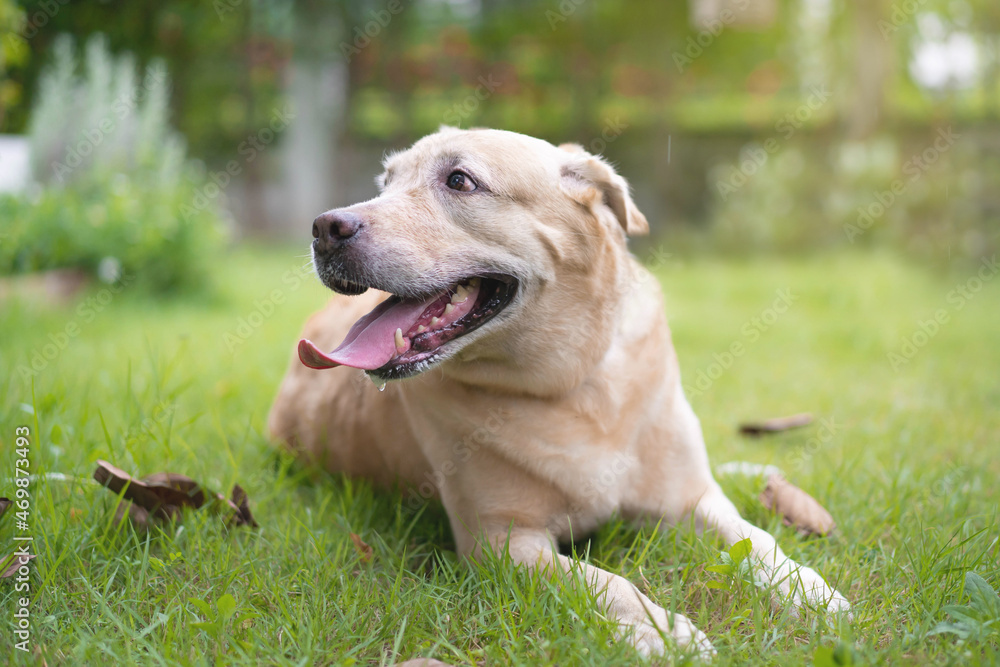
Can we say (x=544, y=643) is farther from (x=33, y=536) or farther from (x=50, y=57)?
(x=50, y=57)

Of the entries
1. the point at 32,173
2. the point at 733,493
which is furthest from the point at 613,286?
the point at 32,173

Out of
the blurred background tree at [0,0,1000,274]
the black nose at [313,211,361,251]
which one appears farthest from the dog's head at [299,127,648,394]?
the blurred background tree at [0,0,1000,274]

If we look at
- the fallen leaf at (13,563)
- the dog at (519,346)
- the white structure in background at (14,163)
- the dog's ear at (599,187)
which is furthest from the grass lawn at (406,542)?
the white structure in background at (14,163)

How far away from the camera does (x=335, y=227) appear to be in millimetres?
2115

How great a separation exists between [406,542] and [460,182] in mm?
1098

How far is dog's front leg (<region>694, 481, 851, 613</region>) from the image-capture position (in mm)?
1877

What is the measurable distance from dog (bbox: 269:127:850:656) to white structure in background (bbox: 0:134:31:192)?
170 inches

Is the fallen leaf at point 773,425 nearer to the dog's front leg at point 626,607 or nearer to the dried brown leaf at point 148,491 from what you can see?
the dog's front leg at point 626,607

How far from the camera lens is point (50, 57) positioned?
7.03 metres

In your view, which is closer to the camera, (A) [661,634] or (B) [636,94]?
(A) [661,634]

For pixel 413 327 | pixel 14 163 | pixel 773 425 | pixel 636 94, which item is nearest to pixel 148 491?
pixel 413 327

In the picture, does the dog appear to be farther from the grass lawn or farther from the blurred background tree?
the blurred background tree

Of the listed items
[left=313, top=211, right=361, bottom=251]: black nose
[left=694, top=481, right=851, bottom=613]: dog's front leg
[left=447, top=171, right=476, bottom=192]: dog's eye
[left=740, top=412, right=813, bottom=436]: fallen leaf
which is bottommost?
[left=740, top=412, right=813, bottom=436]: fallen leaf

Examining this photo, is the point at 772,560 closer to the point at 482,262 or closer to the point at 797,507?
the point at 797,507
